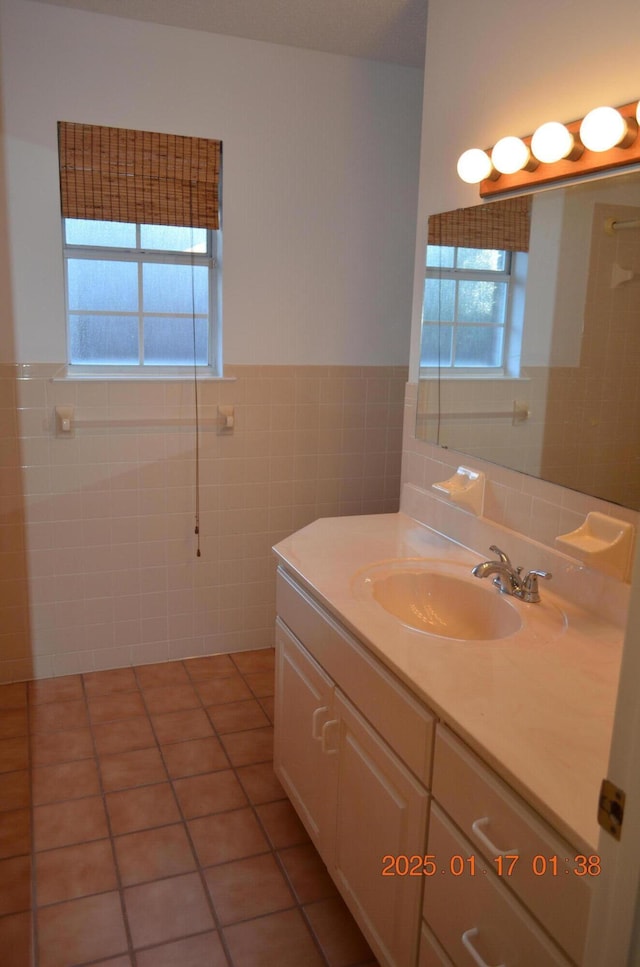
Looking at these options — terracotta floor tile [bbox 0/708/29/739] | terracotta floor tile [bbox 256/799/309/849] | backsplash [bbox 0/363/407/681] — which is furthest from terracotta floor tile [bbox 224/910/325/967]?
backsplash [bbox 0/363/407/681]

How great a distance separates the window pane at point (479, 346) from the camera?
223 centimetres

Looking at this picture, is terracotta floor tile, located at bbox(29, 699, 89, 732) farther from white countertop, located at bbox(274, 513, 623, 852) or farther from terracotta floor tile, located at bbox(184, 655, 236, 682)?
white countertop, located at bbox(274, 513, 623, 852)

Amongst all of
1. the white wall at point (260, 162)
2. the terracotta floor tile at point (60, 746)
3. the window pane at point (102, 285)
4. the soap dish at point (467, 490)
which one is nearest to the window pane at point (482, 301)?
the soap dish at point (467, 490)

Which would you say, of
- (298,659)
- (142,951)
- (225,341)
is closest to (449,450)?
(298,659)

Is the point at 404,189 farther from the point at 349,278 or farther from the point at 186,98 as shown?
the point at 186,98

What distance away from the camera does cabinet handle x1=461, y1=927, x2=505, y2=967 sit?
1317mm

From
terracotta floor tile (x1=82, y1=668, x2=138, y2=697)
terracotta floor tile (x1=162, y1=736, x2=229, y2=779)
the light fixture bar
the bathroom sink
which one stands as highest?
the light fixture bar

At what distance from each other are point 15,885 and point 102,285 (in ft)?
7.22

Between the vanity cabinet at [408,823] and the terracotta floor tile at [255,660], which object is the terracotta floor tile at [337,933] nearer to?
the vanity cabinet at [408,823]

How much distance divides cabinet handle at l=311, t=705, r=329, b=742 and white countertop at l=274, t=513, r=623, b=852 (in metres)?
0.30

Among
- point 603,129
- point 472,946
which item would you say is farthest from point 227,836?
point 603,129

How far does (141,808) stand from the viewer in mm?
2473

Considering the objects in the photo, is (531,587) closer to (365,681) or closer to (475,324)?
(365,681)

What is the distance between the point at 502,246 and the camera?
218cm
